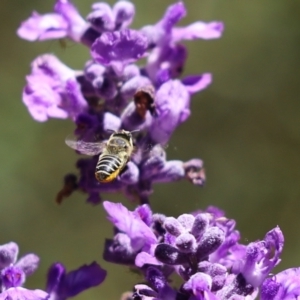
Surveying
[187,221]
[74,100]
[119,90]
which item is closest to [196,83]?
[119,90]

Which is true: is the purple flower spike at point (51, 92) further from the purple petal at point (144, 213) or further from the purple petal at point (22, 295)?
the purple petal at point (22, 295)

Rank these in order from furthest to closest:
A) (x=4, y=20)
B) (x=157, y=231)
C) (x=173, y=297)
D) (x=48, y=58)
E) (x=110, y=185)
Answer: (x=4, y=20)
(x=48, y=58)
(x=110, y=185)
(x=157, y=231)
(x=173, y=297)

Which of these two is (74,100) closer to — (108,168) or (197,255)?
(108,168)

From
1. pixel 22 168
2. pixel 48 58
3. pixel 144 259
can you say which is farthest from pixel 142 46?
pixel 22 168

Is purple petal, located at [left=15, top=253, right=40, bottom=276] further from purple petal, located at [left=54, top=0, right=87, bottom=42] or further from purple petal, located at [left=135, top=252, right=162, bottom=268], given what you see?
purple petal, located at [left=54, top=0, right=87, bottom=42]

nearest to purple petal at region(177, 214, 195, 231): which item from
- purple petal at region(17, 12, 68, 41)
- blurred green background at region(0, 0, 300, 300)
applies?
purple petal at region(17, 12, 68, 41)

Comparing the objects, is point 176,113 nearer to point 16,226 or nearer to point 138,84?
point 138,84

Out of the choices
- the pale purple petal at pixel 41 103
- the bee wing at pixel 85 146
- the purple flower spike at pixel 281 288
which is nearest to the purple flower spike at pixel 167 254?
the purple flower spike at pixel 281 288
